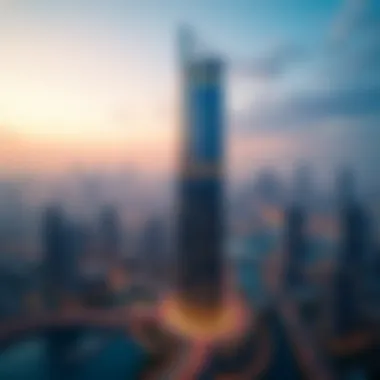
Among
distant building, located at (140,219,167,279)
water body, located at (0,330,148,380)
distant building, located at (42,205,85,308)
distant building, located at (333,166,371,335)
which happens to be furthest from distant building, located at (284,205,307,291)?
distant building, located at (42,205,85,308)

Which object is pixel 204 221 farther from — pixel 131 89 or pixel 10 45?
pixel 10 45

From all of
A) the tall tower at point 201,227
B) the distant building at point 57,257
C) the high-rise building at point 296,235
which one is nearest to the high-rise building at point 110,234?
the distant building at point 57,257

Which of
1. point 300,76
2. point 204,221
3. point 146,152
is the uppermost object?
point 300,76

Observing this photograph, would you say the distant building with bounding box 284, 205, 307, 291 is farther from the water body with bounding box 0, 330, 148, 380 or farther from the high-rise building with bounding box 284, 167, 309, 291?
the water body with bounding box 0, 330, 148, 380

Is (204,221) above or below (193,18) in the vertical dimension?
below

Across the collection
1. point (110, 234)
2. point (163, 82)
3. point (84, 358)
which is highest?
point (163, 82)

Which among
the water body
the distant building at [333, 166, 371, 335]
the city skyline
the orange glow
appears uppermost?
the city skyline

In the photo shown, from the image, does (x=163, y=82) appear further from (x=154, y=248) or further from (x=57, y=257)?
(x=57, y=257)

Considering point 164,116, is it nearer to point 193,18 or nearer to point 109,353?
point 193,18

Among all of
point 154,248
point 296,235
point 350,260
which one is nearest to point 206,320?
point 154,248

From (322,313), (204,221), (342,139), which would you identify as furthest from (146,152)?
(322,313)

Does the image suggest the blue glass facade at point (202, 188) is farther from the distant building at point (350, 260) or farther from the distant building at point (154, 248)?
the distant building at point (350, 260)
